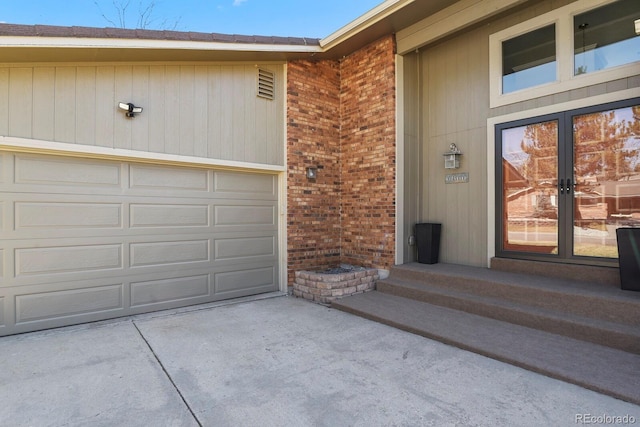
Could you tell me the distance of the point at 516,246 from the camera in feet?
16.1

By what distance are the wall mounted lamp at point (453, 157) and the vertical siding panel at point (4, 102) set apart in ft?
18.8

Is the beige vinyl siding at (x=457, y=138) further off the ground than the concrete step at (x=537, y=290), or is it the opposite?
the beige vinyl siding at (x=457, y=138)

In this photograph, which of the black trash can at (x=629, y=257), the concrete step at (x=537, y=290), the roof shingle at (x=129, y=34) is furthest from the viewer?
the roof shingle at (x=129, y=34)

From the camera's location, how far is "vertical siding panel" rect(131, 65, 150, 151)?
4484mm

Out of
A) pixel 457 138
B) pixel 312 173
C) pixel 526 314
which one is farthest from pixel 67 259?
pixel 457 138

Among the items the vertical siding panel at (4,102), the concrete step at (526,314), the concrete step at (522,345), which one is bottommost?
the concrete step at (522,345)

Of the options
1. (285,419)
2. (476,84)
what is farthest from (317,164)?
(285,419)

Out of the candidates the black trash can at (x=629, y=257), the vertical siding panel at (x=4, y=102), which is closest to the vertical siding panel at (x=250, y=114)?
the vertical siding panel at (x=4, y=102)

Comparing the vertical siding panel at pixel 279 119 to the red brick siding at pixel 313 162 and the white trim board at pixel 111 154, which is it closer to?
the red brick siding at pixel 313 162

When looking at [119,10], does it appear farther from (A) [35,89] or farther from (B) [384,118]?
(B) [384,118]

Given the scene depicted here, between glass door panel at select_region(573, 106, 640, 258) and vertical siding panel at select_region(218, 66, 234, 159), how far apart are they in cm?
469

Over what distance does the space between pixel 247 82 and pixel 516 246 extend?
15.5 ft

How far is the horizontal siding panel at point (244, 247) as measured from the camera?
206 inches

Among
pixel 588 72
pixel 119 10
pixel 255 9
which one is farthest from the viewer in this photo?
pixel 255 9
